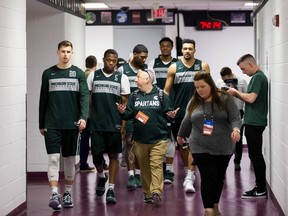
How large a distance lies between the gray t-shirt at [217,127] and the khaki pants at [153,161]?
3.45 ft

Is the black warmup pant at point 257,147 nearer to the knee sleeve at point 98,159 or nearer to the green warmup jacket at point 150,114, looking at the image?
the green warmup jacket at point 150,114

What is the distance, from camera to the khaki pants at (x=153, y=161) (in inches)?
259

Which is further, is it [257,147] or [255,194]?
[255,194]

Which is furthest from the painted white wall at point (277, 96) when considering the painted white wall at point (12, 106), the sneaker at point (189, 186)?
the painted white wall at point (12, 106)

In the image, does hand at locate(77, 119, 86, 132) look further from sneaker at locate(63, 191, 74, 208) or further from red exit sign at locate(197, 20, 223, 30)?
red exit sign at locate(197, 20, 223, 30)

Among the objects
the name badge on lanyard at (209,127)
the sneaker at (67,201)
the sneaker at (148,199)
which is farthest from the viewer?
the sneaker at (148,199)

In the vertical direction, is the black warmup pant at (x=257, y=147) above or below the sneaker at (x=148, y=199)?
above

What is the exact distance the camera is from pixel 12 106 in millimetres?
6188

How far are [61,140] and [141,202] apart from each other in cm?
116

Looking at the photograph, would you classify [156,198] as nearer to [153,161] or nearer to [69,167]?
[153,161]

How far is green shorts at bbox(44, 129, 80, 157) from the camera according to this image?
21.2ft

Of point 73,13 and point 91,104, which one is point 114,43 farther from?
point 91,104

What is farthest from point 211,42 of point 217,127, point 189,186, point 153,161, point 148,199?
point 217,127

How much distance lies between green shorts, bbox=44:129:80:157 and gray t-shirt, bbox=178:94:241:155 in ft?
5.16
